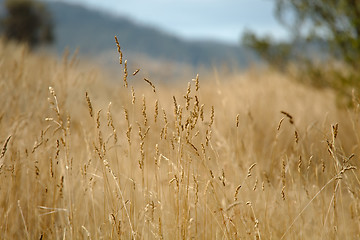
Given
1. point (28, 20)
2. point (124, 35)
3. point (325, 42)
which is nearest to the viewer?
point (325, 42)

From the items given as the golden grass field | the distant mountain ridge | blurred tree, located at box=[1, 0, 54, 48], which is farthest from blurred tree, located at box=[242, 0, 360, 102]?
the distant mountain ridge

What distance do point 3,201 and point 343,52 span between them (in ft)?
14.0

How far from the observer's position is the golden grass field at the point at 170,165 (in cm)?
161

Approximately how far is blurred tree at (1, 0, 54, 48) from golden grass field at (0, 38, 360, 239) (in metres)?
14.9

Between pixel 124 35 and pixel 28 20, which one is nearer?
pixel 28 20

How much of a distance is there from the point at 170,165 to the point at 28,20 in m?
21.5

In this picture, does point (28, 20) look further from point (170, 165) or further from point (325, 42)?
point (170, 165)

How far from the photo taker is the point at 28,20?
20.5 metres

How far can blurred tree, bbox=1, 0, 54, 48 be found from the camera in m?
20.3

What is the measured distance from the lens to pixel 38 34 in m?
21.3

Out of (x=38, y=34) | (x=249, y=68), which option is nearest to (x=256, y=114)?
(x=249, y=68)

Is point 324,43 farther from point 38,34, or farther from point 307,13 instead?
point 38,34

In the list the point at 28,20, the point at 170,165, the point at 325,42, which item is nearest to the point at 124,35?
the point at 28,20

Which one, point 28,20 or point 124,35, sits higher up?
point 124,35
